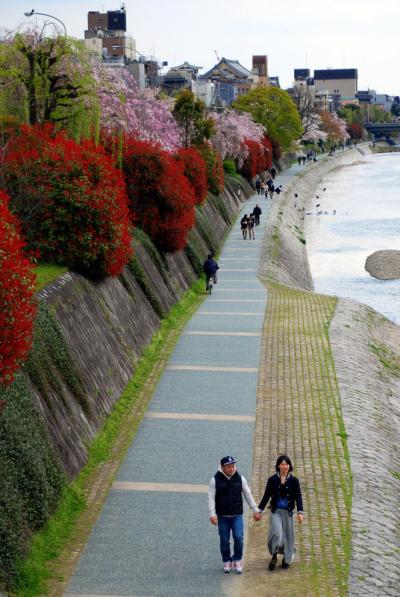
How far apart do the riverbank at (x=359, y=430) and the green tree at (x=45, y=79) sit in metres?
10.4

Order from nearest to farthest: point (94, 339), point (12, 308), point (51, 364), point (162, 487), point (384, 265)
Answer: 1. point (12, 308)
2. point (162, 487)
3. point (51, 364)
4. point (94, 339)
5. point (384, 265)

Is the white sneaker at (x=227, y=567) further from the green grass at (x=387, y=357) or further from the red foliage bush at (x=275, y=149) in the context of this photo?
the red foliage bush at (x=275, y=149)

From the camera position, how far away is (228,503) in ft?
40.1

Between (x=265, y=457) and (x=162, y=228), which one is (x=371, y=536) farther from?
(x=162, y=228)

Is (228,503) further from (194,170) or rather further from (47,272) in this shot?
(194,170)

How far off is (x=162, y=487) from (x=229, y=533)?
3394 mm

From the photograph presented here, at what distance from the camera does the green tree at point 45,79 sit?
30547mm

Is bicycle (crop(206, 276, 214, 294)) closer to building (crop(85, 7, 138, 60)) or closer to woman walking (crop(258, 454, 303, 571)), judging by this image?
woman walking (crop(258, 454, 303, 571))

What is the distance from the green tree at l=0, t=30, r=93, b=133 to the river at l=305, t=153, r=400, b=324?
16340mm

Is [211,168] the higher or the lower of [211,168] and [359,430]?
the higher

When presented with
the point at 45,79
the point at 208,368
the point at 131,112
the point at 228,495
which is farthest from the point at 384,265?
the point at 228,495

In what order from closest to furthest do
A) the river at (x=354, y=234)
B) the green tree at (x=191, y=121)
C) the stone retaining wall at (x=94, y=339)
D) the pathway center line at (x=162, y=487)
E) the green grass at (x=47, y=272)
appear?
the pathway center line at (x=162, y=487) < the stone retaining wall at (x=94, y=339) < the green grass at (x=47, y=272) < the river at (x=354, y=234) < the green tree at (x=191, y=121)

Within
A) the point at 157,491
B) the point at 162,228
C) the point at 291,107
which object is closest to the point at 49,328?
the point at 157,491

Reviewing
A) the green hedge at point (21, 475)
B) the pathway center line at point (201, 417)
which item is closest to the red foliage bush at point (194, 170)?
the pathway center line at point (201, 417)
